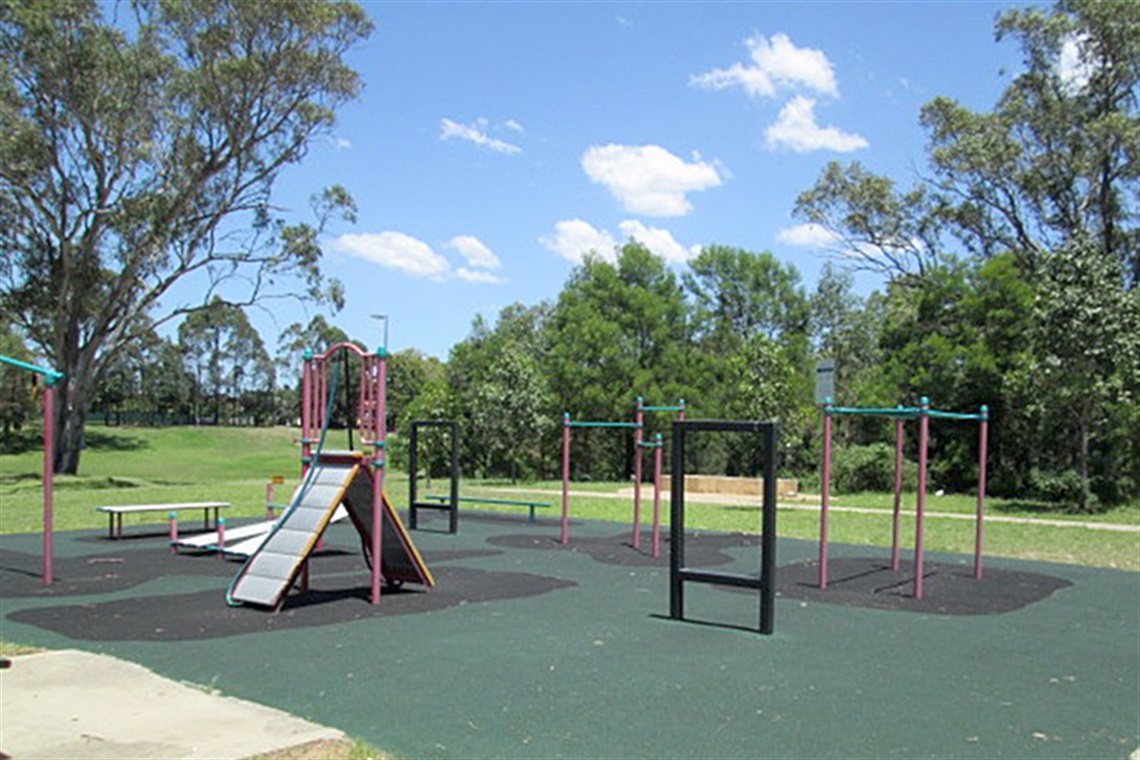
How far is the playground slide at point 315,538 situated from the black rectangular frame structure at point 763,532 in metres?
2.54

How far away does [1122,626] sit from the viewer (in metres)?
8.11

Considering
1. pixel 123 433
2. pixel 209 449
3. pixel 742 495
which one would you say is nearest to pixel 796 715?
pixel 742 495

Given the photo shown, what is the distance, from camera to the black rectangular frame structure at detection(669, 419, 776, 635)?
7.37 meters

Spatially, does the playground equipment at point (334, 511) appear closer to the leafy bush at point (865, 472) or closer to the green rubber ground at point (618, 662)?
the green rubber ground at point (618, 662)

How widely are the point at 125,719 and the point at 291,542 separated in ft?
12.3

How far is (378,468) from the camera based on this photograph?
347 inches

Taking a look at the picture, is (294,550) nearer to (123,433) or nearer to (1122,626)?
(1122,626)

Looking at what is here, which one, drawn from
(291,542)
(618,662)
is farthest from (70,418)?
(618,662)

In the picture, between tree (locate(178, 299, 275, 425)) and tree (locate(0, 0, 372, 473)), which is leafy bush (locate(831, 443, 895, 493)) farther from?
tree (locate(178, 299, 275, 425))

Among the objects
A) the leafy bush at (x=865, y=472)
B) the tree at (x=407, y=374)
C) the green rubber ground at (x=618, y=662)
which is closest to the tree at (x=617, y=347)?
the leafy bush at (x=865, y=472)

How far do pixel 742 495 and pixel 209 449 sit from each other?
4336 cm

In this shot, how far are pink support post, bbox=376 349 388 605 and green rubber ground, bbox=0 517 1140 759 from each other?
30 centimetres

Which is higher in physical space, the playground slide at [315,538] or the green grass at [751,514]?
the playground slide at [315,538]

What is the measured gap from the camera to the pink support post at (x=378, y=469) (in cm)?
860
